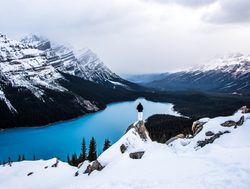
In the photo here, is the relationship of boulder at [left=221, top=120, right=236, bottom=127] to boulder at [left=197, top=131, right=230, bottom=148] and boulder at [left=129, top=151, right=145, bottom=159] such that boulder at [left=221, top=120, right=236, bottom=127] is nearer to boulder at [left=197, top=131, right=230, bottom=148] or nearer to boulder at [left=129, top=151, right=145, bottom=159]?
boulder at [left=197, top=131, right=230, bottom=148]

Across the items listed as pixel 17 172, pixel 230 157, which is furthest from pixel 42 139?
pixel 230 157

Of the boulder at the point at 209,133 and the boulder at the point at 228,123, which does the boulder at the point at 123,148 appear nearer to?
the boulder at the point at 209,133

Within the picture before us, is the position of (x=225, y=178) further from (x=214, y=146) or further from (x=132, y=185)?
(x=214, y=146)

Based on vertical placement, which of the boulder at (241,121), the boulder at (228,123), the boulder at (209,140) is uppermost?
the boulder at (241,121)

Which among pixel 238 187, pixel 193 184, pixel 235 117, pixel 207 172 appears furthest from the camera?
pixel 235 117

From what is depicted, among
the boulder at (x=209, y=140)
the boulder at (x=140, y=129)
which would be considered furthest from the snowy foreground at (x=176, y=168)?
the boulder at (x=140, y=129)

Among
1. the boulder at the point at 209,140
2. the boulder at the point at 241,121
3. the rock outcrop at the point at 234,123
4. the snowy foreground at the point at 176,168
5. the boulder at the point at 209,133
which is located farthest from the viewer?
the boulder at the point at 209,133

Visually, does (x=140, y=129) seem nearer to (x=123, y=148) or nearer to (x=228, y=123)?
(x=123, y=148)

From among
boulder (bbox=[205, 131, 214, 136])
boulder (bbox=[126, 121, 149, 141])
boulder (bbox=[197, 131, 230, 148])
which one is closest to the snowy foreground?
boulder (bbox=[205, 131, 214, 136])

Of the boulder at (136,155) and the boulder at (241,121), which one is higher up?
the boulder at (241,121)
